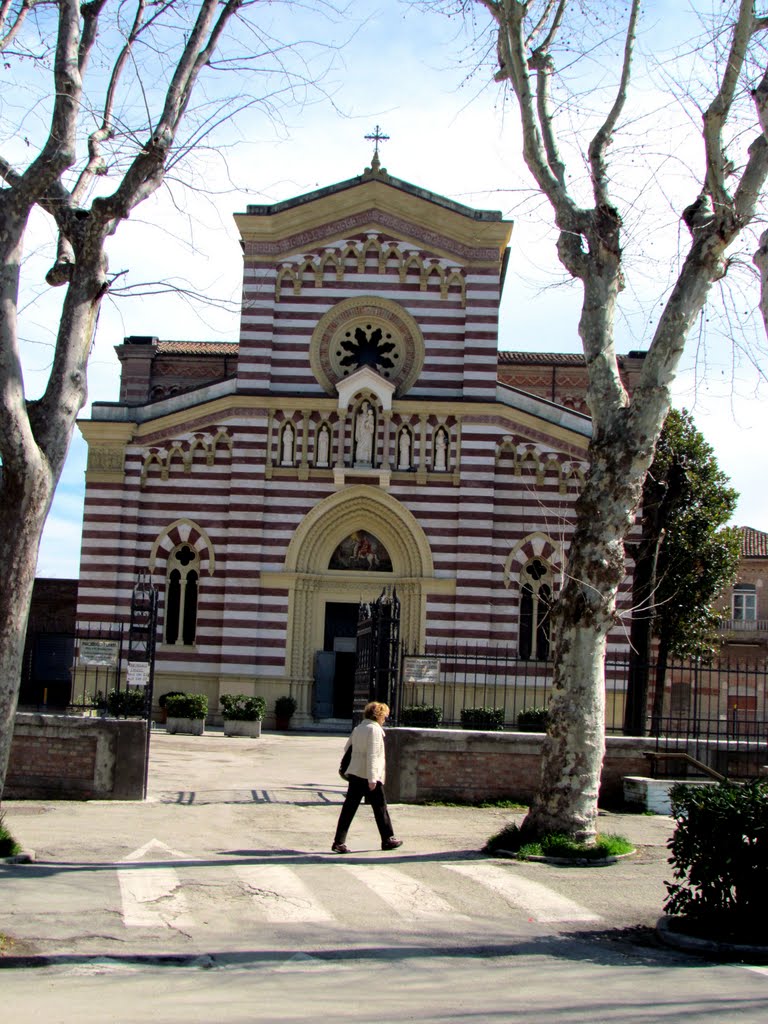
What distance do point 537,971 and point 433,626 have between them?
70.4ft

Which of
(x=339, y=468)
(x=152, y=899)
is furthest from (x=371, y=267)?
(x=152, y=899)

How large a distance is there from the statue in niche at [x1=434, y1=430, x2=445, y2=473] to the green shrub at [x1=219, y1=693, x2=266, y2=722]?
736cm

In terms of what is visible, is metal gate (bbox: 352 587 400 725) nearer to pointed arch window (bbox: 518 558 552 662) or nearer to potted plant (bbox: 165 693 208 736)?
potted plant (bbox: 165 693 208 736)

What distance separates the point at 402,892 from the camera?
10.1 metres

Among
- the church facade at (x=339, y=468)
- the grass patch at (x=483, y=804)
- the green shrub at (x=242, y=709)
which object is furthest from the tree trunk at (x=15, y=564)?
the church facade at (x=339, y=468)

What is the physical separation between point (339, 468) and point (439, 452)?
8.38 feet

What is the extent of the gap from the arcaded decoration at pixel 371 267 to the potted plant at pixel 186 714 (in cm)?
1070

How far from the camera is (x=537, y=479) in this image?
2972 centimetres

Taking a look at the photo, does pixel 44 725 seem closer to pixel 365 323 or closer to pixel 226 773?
pixel 226 773

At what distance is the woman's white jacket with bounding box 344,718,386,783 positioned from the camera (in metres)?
12.3

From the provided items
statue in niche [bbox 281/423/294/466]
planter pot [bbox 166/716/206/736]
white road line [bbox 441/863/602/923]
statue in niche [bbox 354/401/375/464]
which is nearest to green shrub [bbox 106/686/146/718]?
white road line [bbox 441/863/602/923]

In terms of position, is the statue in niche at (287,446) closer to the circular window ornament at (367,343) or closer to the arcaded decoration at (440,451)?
the circular window ornament at (367,343)

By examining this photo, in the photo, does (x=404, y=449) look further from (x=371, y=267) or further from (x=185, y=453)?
(x=185, y=453)

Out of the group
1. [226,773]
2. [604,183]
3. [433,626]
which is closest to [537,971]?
[604,183]
